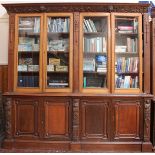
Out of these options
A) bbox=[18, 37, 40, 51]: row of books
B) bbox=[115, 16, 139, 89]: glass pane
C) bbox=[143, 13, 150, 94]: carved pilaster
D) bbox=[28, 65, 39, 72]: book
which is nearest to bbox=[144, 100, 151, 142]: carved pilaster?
bbox=[143, 13, 150, 94]: carved pilaster

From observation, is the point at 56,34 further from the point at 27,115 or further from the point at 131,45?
the point at 27,115

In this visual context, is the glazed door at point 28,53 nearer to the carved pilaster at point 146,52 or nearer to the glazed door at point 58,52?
the glazed door at point 58,52

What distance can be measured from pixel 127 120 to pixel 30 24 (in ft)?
7.19

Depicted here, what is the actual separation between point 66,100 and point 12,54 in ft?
3.72

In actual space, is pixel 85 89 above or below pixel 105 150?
above

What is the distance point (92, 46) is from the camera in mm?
4027

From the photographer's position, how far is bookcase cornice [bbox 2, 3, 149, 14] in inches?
151

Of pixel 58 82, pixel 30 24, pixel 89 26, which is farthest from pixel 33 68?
pixel 89 26

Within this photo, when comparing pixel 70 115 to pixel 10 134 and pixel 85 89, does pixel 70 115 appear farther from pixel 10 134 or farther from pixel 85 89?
pixel 10 134

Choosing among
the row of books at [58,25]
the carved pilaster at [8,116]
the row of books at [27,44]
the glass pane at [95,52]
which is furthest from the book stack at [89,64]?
the carved pilaster at [8,116]

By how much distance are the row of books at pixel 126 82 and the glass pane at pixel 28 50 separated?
1.30m

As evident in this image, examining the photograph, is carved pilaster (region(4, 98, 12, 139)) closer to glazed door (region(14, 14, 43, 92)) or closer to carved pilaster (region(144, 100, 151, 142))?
glazed door (region(14, 14, 43, 92))

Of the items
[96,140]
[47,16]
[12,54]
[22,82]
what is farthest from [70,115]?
[47,16]

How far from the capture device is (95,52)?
402 cm
